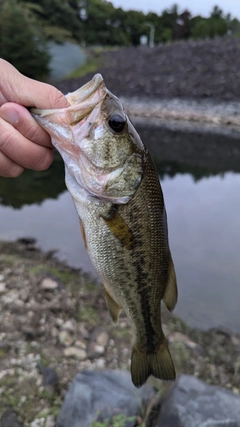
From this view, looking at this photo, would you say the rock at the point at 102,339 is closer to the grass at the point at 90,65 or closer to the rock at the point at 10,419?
the rock at the point at 10,419

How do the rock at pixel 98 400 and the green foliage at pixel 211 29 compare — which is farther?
the green foliage at pixel 211 29

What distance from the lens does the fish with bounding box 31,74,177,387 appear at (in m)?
1.89

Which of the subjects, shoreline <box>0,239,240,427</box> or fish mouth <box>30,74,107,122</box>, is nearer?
fish mouth <box>30,74,107,122</box>

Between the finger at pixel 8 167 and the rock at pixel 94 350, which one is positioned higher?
the finger at pixel 8 167

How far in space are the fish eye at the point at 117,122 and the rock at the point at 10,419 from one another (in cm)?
269

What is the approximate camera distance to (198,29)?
49.2 m

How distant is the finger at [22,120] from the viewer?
1.93m

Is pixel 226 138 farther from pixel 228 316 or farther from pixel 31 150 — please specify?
pixel 31 150

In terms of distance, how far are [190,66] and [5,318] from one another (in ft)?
83.7

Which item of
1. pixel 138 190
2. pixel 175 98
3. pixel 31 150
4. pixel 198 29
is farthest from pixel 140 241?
pixel 198 29

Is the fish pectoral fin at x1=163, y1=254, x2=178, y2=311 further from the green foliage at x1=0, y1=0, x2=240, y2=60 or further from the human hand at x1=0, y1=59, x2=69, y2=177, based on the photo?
the green foliage at x1=0, y1=0, x2=240, y2=60

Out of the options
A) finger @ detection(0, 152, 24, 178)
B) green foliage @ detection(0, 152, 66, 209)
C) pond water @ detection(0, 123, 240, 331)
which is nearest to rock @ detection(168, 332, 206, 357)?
pond water @ detection(0, 123, 240, 331)

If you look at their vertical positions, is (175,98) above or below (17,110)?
below

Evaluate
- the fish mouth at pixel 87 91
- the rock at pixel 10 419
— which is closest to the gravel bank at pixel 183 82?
the rock at pixel 10 419
